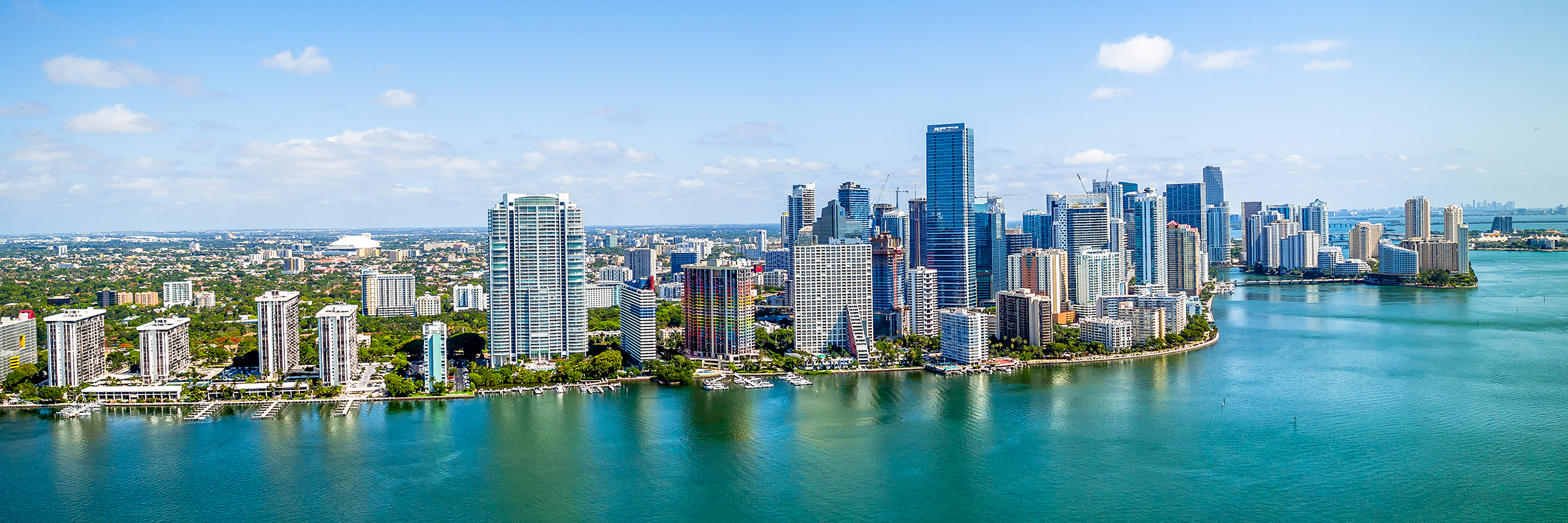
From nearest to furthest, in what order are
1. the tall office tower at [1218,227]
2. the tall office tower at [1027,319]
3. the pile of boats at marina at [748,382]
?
the pile of boats at marina at [748,382] < the tall office tower at [1027,319] < the tall office tower at [1218,227]

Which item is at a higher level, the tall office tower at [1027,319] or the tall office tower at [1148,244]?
the tall office tower at [1148,244]

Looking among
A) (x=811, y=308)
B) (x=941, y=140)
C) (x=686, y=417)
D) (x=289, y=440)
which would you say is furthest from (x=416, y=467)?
(x=941, y=140)

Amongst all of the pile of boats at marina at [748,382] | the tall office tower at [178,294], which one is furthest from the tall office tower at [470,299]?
the pile of boats at marina at [748,382]

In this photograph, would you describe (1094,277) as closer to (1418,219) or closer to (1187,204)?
(1187,204)

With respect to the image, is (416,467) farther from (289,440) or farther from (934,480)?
A: (934,480)

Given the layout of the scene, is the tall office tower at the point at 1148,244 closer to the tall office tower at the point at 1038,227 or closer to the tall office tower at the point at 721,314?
the tall office tower at the point at 1038,227

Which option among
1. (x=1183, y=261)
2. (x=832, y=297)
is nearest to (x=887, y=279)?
(x=832, y=297)

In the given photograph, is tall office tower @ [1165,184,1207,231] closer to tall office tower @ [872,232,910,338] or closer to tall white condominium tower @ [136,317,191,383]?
tall office tower @ [872,232,910,338]

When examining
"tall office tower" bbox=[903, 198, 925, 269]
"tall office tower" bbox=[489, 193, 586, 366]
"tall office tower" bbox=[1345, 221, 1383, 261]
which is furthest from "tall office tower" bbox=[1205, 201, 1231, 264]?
"tall office tower" bbox=[489, 193, 586, 366]
